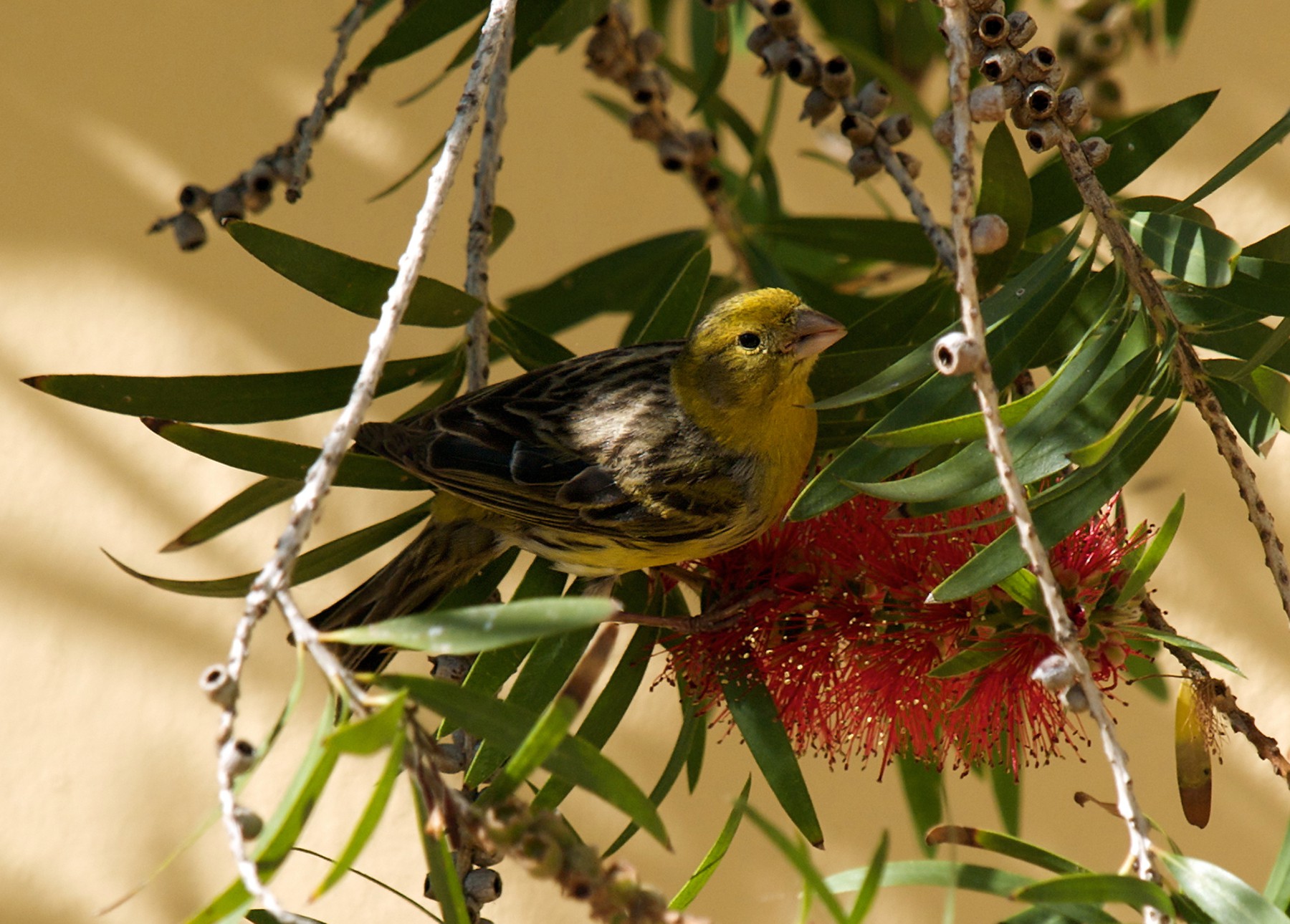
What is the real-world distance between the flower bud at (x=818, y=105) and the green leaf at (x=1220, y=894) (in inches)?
27.3

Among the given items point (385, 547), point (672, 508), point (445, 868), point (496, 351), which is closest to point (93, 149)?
point (385, 547)

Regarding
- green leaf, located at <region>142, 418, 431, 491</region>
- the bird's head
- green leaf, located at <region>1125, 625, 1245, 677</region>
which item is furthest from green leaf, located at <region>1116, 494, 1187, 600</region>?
green leaf, located at <region>142, 418, 431, 491</region>

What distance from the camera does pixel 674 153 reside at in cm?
123

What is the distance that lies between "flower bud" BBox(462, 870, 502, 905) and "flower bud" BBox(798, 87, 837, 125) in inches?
28.0

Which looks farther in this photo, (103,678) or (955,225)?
(103,678)

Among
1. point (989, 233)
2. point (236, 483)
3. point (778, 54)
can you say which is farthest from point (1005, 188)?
point (236, 483)

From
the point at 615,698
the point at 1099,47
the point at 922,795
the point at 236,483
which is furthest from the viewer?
the point at 236,483

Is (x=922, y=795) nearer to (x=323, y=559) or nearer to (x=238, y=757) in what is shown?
(x=323, y=559)

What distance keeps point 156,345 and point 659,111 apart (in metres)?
1.07

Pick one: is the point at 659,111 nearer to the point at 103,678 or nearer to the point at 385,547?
the point at 385,547

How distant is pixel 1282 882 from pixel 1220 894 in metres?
0.13

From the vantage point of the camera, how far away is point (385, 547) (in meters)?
1.97

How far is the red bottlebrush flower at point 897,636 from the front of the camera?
0.83 m

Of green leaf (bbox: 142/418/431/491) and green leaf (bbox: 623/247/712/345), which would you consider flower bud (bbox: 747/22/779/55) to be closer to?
green leaf (bbox: 623/247/712/345)
